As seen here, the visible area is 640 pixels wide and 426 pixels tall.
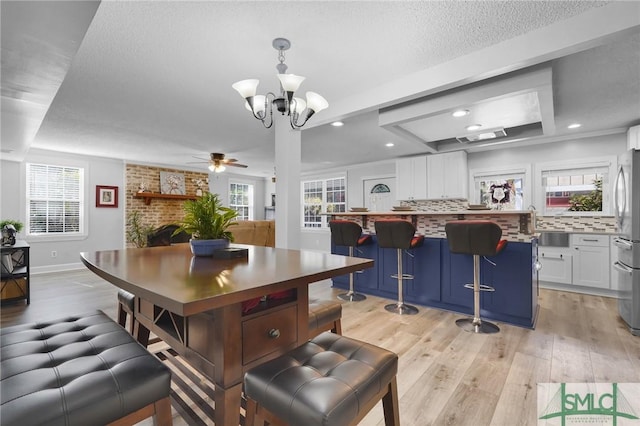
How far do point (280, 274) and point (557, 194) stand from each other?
5552 millimetres

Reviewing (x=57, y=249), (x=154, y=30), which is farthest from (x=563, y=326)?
(x=57, y=249)

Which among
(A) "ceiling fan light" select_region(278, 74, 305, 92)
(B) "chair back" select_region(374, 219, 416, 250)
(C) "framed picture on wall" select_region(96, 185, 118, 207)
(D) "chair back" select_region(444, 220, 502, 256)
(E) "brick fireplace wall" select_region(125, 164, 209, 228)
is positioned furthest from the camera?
(E) "brick fireplace wall" select_region(125, 164, 209, 228)

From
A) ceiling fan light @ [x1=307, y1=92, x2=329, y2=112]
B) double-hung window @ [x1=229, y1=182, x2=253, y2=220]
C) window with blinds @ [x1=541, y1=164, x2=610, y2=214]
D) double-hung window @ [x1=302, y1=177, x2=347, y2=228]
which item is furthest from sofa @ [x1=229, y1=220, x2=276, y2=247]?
window with blinds @ [x1=541, y1=164, x2=610, y2=214]

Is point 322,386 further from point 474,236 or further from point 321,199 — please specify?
point 321,199

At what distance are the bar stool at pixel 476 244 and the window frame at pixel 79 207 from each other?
715 centimetres

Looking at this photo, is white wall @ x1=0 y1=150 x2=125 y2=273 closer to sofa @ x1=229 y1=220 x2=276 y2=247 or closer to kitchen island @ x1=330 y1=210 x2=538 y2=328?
sofa @ x1=229 y1=220 x2=276 y2=247

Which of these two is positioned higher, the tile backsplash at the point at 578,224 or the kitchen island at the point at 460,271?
the tile backsplash at the point at 578,224

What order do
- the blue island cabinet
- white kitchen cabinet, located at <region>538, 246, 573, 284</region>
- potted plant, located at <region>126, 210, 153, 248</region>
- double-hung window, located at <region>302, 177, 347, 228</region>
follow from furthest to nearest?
double-hung window, located at <region>302, 177, 347, 228</region> < potted plant, located at <region>126, 210, 153, 248</region> < white kitchen cabinet, located at <region>538, 246, 573, 284</region> < the blue island cabinet

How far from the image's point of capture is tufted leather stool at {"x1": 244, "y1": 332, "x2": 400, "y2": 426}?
87 centimetres

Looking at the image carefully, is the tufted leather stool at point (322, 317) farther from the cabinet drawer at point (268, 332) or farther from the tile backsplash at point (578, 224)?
the tile backsplash at point (578, 224)

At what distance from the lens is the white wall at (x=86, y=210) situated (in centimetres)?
553

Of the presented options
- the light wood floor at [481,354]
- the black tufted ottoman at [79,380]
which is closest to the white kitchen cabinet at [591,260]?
the light wood floor at [481,354]

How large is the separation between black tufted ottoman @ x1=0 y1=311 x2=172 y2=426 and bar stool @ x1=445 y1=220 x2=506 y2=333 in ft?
8.68

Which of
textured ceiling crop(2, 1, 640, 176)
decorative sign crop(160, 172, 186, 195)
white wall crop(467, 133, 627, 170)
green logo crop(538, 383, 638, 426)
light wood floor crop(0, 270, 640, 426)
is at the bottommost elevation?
green logo crop(538, 383, 638, 426)
